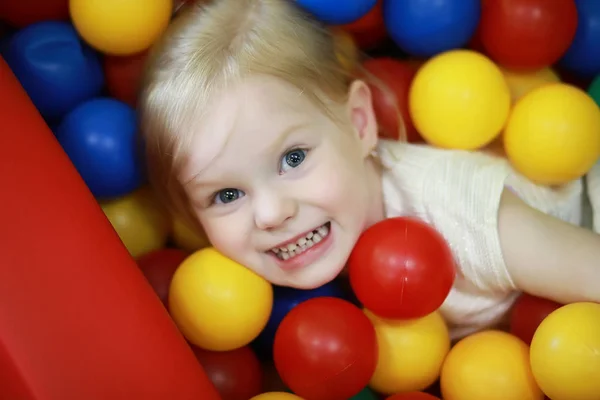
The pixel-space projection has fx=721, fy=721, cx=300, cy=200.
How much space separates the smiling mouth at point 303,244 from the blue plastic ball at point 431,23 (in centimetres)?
38

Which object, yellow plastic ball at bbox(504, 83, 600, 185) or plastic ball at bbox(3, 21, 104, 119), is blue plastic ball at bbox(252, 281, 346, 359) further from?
plastic ball at bbox(3, 21, 104, 119)

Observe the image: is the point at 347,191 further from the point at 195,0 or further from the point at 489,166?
the point at 195,0

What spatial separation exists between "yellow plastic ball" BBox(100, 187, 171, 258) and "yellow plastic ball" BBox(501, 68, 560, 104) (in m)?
0.67

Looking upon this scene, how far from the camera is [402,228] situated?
1064mm

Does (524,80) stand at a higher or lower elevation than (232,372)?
higher

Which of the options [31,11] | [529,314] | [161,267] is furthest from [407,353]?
[31,11]

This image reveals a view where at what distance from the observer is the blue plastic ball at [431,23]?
3.94ft

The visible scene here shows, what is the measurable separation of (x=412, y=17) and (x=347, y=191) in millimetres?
339

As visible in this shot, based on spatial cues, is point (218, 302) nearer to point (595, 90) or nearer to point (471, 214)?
point (471, 214)

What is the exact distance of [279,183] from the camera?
3.46 ft

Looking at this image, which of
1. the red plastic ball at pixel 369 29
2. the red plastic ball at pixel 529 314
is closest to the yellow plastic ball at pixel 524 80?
the red plastic ball at pixel 369 29

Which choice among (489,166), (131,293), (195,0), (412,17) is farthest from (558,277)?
(195,0)

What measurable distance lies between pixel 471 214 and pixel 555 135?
0.63 ft

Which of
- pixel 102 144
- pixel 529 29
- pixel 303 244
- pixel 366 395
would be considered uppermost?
pixel 529 29
